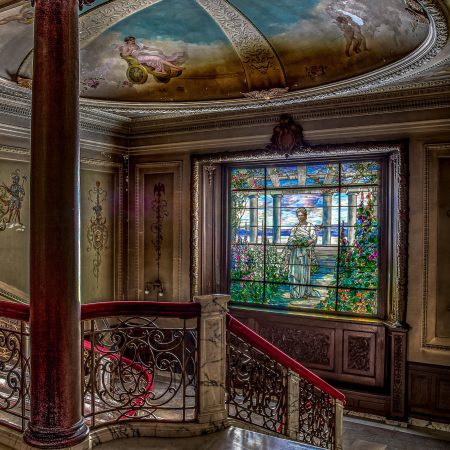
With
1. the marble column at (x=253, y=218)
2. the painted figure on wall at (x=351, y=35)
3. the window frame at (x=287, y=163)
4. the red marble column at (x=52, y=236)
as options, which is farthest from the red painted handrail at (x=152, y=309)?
the marble column at (x=253, y=218)

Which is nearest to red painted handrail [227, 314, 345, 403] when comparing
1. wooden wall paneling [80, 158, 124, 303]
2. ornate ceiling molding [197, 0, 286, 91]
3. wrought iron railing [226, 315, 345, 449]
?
wrought iron railing [226, 315, 345, 449]

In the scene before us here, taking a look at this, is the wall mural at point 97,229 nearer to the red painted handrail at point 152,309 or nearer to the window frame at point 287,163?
the window frame at point 287,163

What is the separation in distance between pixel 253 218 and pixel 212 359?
14.6 feet

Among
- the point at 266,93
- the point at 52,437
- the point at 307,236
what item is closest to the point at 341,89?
the point at 266,93

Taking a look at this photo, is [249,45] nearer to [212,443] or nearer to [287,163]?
[287,163]

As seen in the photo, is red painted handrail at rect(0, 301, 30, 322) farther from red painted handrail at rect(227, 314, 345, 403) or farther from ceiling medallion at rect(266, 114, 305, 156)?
ceiling medallion at rect(266, 114, 305, 156)

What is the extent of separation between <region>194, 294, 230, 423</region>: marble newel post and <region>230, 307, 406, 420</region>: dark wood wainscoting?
3554 mm

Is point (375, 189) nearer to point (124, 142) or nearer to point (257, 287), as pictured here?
point (257, 287)

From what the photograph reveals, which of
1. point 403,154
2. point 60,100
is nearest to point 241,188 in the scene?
point 403,154

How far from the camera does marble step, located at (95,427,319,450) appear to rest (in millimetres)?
3019

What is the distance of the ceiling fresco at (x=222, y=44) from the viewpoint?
4805 mm

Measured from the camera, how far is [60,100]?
264cm

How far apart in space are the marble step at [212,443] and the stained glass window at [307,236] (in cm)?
398

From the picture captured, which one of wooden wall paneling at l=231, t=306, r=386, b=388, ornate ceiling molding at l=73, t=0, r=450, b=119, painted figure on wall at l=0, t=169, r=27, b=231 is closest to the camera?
ornate ceiling molding at l=73, t=0, r=450, b=119
